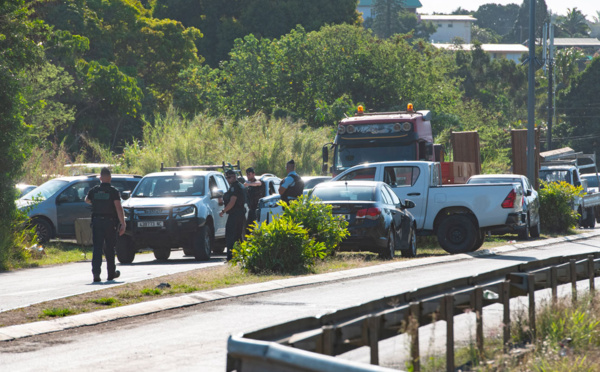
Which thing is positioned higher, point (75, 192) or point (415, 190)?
point (75, 192)

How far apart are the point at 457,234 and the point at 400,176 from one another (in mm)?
1797

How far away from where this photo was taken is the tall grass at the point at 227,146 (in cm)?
3531

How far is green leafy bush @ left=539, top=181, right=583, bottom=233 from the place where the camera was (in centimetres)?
2869

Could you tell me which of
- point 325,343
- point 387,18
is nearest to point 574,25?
point 387,18

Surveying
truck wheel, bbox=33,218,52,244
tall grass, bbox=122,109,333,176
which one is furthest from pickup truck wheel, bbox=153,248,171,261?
tall grass, bbox=122,109,333,176

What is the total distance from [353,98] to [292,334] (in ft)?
158

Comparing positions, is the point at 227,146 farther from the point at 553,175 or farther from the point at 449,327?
the point at 449,327

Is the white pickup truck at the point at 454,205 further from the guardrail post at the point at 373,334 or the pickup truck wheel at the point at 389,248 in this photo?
the guardrail post at the point at 373,334

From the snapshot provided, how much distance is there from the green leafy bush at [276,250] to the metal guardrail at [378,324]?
684cm

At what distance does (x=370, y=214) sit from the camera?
691 inches

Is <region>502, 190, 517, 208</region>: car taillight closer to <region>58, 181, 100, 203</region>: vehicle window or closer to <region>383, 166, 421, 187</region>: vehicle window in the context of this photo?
<region>383, 166, 421, 187</region>: vehicle window

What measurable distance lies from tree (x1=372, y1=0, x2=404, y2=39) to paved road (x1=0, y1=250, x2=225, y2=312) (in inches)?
4681

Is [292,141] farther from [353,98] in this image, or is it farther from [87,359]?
[87,359]

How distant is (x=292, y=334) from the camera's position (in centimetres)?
571
